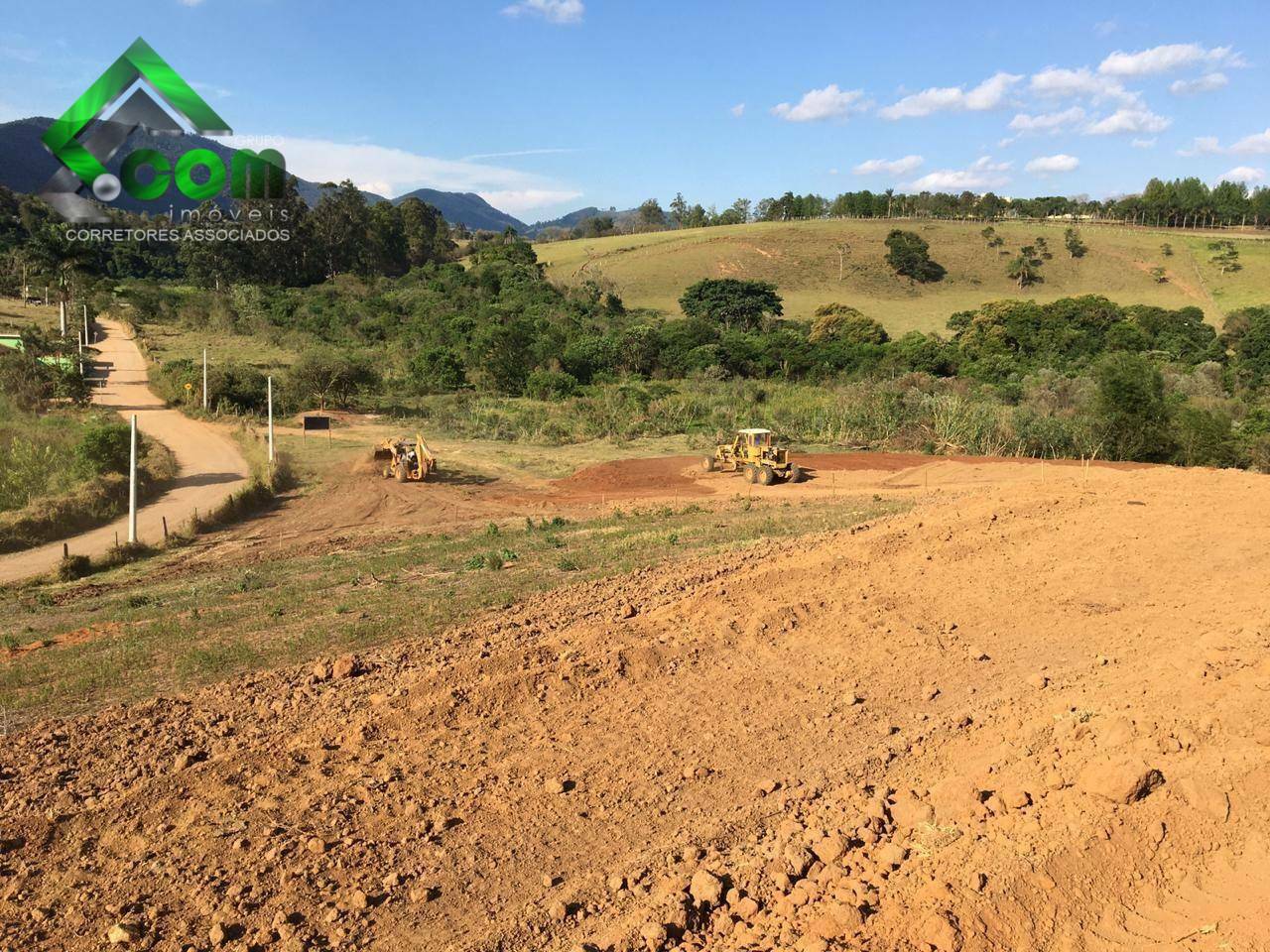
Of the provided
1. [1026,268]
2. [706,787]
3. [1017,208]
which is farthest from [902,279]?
[706,787]

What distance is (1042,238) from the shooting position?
8950cm

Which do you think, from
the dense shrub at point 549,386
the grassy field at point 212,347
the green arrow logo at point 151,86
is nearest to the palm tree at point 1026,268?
the dense shrub at point 549,386

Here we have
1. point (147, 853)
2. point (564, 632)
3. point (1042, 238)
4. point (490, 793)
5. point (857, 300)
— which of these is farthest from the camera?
point (1042, 238)

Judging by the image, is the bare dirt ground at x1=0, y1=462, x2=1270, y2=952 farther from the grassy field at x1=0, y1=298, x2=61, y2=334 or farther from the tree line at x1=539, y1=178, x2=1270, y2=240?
the tree line at x1=539, y1=178, x2=1270, y2=240

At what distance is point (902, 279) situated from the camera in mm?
85062

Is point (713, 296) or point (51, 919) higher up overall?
point (713, 296)

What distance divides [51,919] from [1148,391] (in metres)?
31.5

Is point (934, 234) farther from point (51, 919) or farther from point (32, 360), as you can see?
point (51, 919)

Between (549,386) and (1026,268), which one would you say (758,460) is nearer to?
(549,386)

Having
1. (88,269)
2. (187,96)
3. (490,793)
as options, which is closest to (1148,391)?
(490,793)

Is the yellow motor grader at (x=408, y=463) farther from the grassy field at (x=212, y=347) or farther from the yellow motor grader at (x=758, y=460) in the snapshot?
the grassy field at (x=212, y=347)

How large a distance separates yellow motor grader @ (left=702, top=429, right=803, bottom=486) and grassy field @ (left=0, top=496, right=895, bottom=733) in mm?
4491

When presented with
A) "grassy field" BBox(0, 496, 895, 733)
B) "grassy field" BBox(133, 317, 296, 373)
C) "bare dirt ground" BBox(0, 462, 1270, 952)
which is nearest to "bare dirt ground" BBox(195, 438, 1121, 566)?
"grassy field" BBox(0, 496, 895, 733)
